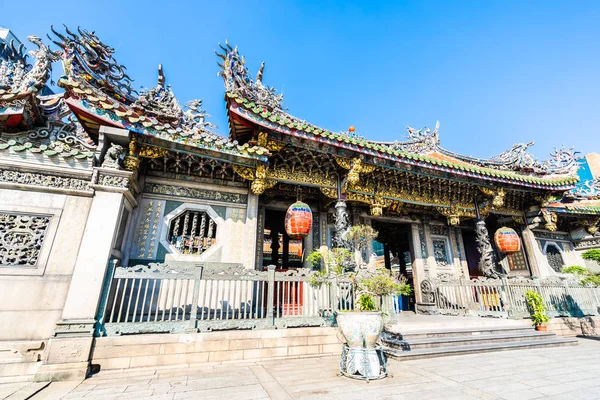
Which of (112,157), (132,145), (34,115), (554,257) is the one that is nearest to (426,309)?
(554,257)

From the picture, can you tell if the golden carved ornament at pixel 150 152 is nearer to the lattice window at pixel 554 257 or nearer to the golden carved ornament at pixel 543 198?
the golden carved ornament at pixel 543 198

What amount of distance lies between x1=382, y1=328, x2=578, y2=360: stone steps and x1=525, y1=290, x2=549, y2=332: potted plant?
34cm

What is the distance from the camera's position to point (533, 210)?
959 centimetres

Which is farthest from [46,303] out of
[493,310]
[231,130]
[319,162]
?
[493,310]

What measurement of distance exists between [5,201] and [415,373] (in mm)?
7135

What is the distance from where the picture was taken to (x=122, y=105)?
536 cm

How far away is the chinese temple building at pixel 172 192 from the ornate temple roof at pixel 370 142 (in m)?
0.05

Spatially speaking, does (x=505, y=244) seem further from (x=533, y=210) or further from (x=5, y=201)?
(x=5, y=201)

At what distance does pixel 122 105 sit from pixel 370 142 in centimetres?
624

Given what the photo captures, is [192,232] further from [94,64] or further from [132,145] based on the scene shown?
[94,64]

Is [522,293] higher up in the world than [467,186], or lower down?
lower down

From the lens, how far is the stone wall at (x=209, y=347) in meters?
4.03

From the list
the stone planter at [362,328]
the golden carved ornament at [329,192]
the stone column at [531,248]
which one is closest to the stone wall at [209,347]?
the stone planter at [362,328]

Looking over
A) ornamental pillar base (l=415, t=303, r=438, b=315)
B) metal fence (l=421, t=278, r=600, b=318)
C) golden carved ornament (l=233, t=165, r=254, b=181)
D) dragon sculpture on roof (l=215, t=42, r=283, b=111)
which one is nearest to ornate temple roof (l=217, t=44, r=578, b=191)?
dragon sculpture on roof (l=215, t=42, r=283, b=111)
